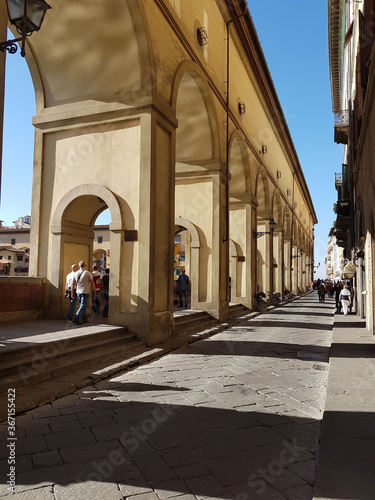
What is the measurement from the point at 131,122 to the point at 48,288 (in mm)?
3918

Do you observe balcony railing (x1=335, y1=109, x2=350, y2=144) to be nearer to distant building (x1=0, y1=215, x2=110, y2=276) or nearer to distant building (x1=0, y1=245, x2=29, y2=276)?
distant building (x1=0, y1=215, x2=110, y2=276)

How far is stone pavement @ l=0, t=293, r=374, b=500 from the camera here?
109 inches

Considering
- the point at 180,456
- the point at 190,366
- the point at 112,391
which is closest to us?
the point at 180,456

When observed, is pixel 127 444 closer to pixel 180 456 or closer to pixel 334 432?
pixel 180 456

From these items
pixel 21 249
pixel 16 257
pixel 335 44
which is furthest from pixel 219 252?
pixel 21 249

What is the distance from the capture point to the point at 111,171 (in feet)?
29.7

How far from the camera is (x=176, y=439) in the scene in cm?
360

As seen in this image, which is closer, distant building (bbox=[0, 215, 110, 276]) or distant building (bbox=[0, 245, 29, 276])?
distant building (bbox=[0, 215, 110, 276])

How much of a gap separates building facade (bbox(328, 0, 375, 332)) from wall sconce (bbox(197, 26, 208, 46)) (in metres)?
4.06

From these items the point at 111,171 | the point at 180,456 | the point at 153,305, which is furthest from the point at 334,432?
the point at 111,171

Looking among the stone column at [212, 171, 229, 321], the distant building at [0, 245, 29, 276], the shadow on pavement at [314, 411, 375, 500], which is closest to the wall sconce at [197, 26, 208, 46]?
the stone column at [212, 171, 229, 321]

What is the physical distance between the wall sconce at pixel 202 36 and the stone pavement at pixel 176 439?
369 inches

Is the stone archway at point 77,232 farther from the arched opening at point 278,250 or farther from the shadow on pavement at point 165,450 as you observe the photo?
the arched opening at point 278,250

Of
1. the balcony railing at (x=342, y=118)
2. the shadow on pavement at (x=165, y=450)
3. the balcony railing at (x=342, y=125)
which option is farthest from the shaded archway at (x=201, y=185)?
the balcony railing at (x=342, y=118)
